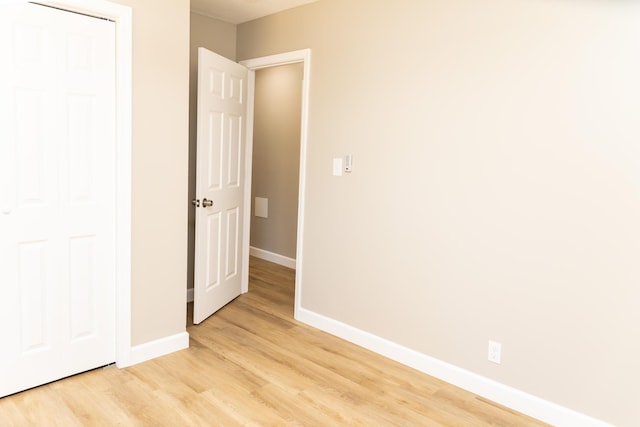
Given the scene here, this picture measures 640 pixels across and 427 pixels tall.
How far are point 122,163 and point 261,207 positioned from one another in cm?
305

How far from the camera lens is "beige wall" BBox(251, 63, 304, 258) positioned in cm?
529

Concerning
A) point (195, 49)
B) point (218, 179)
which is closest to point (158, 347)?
point (218, 179)

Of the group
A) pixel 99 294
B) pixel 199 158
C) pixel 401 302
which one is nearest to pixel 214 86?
pixel 199 158

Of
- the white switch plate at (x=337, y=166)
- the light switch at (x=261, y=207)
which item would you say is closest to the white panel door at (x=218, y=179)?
the white switch plate at (x=337, y=166)

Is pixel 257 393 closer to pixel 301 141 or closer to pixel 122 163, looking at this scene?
pixel 122 163

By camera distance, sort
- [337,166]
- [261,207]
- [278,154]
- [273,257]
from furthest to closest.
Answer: [261,207] < [273,257] < [278,154] < [337,166]

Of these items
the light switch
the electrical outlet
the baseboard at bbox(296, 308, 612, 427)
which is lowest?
the baseboard at bbox(296, 308, 612, 427)

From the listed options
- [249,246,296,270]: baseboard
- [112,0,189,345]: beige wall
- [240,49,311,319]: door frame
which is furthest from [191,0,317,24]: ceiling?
[249,246,296,270]: baseboard

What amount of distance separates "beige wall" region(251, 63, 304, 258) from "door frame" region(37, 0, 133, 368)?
2.67m

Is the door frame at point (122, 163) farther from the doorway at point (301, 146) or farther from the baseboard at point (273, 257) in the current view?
the baseboard at point (273, 257)

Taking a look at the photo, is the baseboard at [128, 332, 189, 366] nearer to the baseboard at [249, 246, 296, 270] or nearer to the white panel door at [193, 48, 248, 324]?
the white panel door at [193, 48, 248, 324]

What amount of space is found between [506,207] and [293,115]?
3.20 m

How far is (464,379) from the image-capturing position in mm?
2773

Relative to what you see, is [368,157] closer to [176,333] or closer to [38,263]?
[176,333]
